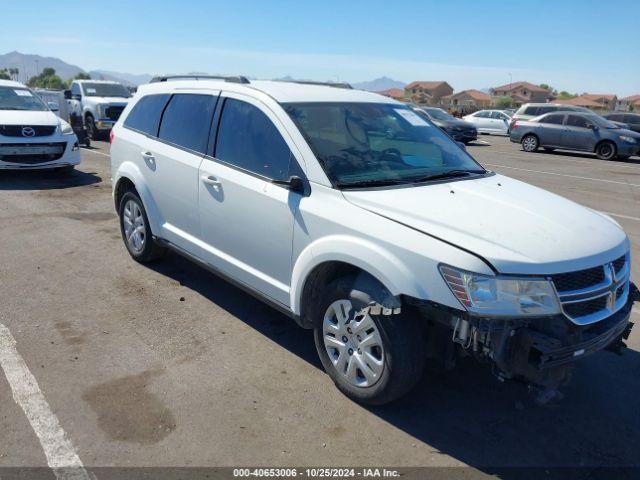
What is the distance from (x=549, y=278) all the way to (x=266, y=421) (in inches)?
68.7

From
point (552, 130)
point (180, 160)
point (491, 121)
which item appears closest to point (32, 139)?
point (180, 160)

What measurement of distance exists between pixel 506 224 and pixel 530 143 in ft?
61.8

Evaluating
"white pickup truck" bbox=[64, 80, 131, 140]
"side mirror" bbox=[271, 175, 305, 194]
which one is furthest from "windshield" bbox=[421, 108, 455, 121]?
"side mirror" bbox=[271, 175, 305, 194]

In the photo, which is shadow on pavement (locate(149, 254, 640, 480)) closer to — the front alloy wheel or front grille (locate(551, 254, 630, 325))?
the front alloy wheel

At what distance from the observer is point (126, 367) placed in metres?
3.71

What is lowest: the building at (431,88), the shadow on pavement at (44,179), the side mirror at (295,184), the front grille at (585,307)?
the shadow on pavement at (44,179)

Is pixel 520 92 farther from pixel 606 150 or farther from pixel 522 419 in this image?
pixel 522 419

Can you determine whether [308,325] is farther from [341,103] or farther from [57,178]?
[57,178]

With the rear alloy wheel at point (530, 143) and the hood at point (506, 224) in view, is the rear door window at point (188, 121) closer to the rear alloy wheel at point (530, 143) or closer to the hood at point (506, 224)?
the hood at point (506, 224)

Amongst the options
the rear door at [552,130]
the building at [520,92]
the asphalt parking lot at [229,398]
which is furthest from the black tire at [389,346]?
the building at [520,92]

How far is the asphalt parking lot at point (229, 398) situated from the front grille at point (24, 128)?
17.0 ft

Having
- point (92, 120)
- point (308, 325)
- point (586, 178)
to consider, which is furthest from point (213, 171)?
point (92, 120)

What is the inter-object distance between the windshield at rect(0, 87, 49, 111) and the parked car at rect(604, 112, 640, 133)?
22.1 m

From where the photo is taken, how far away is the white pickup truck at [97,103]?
54.9ft
